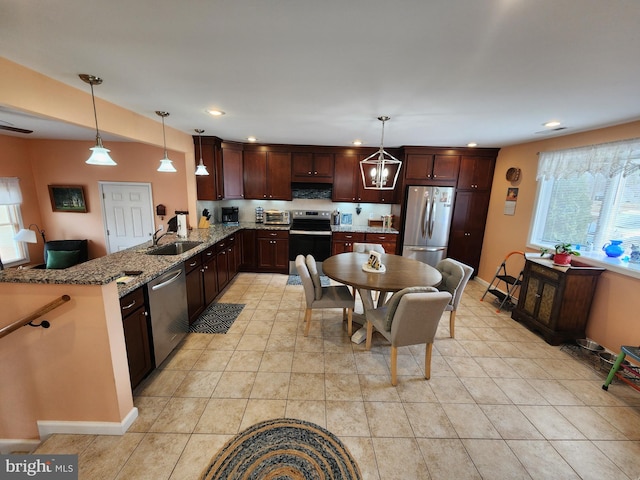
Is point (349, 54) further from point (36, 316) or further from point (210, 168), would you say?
point (210, 168)

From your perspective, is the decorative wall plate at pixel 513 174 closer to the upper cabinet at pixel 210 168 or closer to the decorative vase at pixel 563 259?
the decorative vase at pixel 563 259

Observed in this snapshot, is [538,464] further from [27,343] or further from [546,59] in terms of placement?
[27,343]

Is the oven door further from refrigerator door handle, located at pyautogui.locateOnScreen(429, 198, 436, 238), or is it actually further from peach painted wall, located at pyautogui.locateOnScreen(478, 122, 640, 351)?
peach painted wall, located at pyautogui.locateOnScreen(478, 122, 640, 351)

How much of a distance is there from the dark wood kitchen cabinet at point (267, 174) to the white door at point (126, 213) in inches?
72.9

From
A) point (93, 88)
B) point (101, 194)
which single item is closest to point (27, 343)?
point (93, 88)

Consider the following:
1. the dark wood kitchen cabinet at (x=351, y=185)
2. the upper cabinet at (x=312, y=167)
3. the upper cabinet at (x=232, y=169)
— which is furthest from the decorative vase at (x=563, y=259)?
the upper cabinet at (x=232, y=169)

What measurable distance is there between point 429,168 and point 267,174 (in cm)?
296

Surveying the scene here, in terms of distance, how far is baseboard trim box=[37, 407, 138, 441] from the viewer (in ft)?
5.54

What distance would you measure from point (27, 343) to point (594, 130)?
555 cm

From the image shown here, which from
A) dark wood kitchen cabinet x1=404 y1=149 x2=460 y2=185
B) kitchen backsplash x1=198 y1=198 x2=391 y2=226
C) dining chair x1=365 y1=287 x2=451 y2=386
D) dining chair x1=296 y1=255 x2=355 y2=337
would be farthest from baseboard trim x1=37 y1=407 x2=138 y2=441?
dark wood kitchen cabinet x1=404 y1=149 x2=460 y2=185

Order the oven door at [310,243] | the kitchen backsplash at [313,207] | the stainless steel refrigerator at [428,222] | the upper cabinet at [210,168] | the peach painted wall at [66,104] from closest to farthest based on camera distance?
the peach painted wall at [66,104] < the upper cabinet at [210,168] < the stainless steel refrigerator at [428,222] < the oven door at [310,243] < the kitchen backsplash at [313,207]

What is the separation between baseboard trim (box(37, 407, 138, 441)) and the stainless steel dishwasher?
524 mm

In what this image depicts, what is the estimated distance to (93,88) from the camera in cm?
206

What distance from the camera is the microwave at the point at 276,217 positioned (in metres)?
4.84
